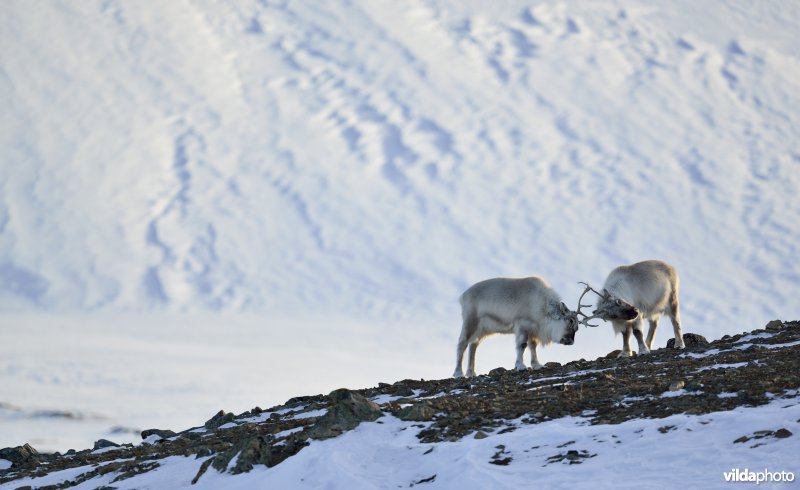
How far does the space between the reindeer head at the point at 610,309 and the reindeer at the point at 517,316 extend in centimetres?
53

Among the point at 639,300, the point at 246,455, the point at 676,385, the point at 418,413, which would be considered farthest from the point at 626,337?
the point at 246,455

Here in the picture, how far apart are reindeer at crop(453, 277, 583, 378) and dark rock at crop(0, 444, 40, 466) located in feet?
36.4

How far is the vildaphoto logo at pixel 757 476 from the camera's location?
36.2 feet

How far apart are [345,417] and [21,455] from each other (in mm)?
10506

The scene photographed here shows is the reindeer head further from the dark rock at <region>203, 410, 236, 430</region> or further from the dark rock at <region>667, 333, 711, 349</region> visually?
the dark rock at <region>203, 410, 236, 430</region>

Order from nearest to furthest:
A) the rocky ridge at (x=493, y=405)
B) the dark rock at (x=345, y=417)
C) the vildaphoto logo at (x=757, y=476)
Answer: the vildaphoto logo at (x=757, y=476), the rocky ridge at (x=493, y=405), the dark rock at (x=345, y=417)

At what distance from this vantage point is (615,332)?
1035 inches

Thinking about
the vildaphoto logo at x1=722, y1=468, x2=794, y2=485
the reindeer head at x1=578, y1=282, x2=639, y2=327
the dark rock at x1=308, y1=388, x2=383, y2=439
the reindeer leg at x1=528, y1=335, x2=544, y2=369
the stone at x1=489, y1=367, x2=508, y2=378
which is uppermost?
the reindeer head at x1=578, y1=282, x2=639, y2=327

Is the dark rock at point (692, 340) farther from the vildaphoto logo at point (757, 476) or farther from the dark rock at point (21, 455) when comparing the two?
the dark rock at point (21, 455)

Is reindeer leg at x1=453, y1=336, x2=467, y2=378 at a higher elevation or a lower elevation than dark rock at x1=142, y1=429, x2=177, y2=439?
higher

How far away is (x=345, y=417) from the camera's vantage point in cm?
1619

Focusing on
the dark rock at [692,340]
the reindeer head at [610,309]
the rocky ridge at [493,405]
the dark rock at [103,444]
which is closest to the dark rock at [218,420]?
the rocky ridge at [493,405]

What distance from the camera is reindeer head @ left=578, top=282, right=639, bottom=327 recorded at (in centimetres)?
2530

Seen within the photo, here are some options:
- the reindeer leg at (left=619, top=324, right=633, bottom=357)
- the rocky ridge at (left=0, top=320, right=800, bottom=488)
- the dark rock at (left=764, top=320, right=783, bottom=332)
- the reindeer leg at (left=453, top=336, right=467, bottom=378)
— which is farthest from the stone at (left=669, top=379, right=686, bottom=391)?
the reindeer leg at (left=453, top=336, right=467, bottom=378)
